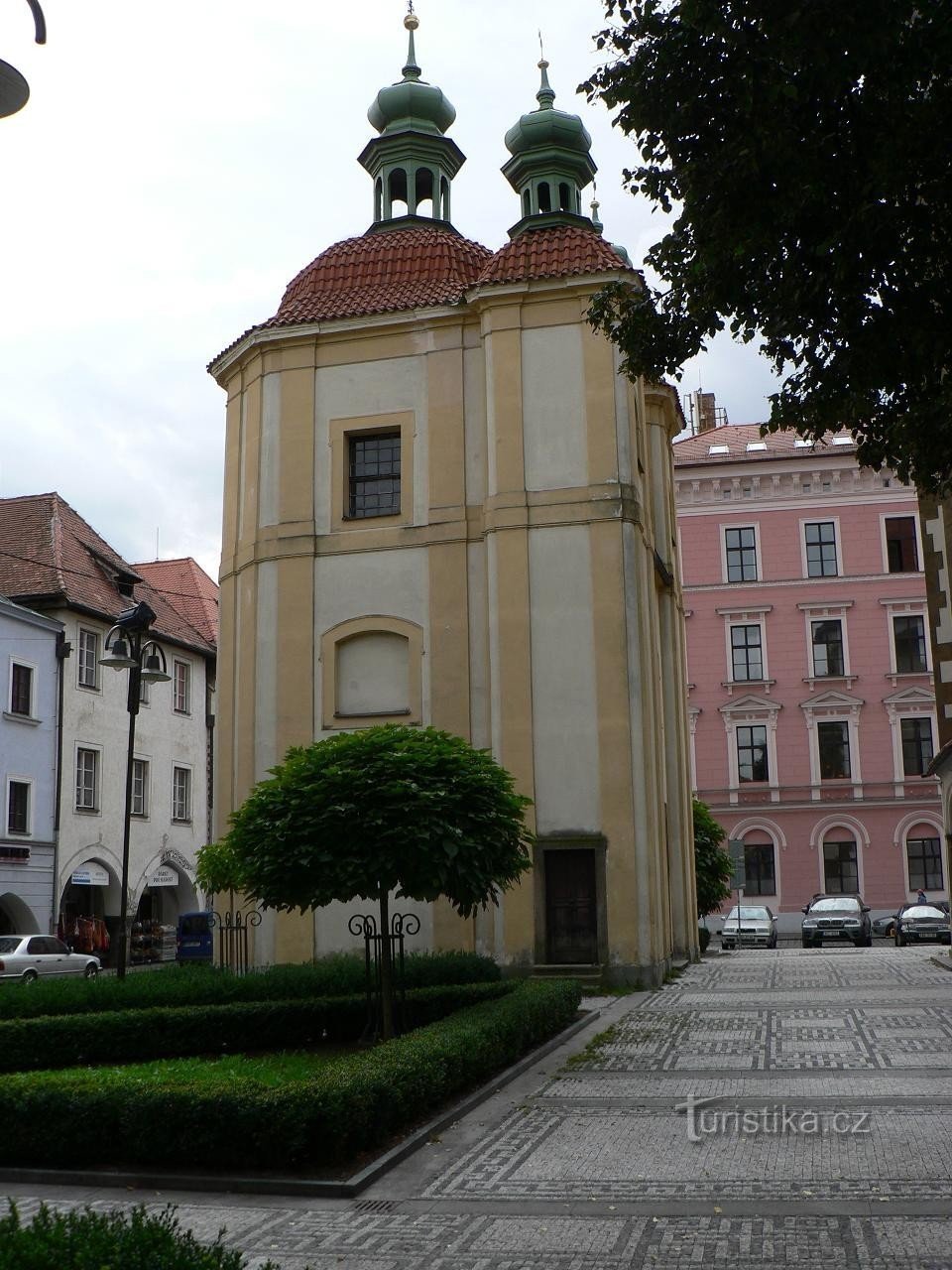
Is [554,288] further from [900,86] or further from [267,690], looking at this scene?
[900,86]

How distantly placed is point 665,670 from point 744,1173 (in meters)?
21.0

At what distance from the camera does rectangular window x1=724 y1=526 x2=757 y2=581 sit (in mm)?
54438

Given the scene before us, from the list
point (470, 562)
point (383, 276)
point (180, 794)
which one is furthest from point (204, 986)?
point (180, 794)

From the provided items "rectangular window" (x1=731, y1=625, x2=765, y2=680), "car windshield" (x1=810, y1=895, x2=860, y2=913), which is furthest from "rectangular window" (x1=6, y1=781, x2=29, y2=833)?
"rectangular window" (x1=731, y1=625, x2=765, y2=680)

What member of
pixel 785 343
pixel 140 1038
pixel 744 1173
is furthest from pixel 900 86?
pixel 140 1038

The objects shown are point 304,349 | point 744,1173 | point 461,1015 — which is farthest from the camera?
point 304,349

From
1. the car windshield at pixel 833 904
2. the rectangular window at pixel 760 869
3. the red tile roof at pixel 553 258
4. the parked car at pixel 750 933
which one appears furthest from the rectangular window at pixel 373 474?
the rectangular window at pixel 760 869

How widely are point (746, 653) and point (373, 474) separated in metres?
30.7

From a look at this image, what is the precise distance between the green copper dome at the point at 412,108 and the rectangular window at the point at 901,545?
29.9 meters

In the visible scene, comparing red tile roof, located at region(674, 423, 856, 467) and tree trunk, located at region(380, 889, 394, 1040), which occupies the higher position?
red tile roof, located at region(674, 423, 856, 467)

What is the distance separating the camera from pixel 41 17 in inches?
224

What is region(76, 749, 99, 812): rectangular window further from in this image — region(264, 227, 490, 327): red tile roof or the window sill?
region(264, 227, 490, 327): red tile roof

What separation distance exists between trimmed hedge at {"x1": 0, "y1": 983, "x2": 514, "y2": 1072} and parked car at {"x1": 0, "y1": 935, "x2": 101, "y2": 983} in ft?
50.8

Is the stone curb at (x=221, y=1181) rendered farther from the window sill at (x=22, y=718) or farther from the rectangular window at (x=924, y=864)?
the rectangular window at (x=924, y=864)
